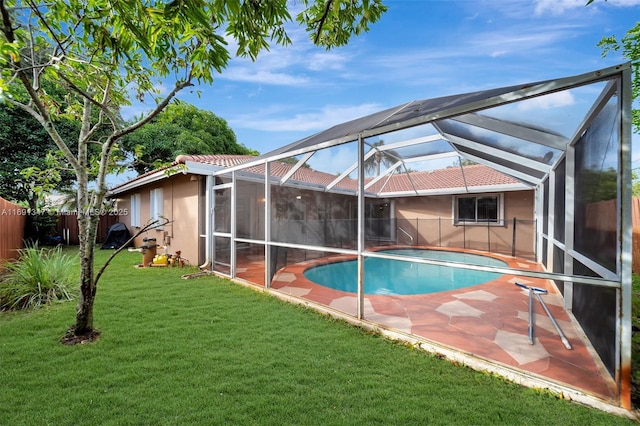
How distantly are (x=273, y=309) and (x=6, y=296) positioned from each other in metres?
4.40

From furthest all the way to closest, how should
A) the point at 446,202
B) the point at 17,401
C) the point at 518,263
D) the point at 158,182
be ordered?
the point at 446,202
the point at 158,182
the point at 518,263
the point at 17,401

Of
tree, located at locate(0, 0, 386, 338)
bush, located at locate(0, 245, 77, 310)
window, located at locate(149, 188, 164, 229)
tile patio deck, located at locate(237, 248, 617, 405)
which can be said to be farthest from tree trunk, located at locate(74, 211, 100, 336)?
window, located at locate(149, 188, 164, 229)

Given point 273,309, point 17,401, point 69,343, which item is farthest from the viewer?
point 273,309

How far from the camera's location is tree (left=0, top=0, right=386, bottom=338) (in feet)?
8.03

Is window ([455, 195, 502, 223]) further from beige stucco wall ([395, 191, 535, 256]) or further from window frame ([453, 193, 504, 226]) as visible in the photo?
beige stucco wall ([395, 191, 535, 256])

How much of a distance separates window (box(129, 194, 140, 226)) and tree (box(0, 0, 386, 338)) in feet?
29.0

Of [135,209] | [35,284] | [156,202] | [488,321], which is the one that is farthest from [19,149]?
[488,321]

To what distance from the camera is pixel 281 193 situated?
615 centimetres

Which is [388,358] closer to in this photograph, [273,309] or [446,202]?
[273,309]

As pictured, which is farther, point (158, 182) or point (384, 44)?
point (158, 182)

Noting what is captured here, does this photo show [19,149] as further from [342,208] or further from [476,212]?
[476,212]

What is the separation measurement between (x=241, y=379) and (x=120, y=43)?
3.31m

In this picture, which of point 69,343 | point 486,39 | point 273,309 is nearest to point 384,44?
point 486,39

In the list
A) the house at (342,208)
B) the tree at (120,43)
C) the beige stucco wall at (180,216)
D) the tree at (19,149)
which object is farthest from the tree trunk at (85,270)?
the tree at (19,149)
